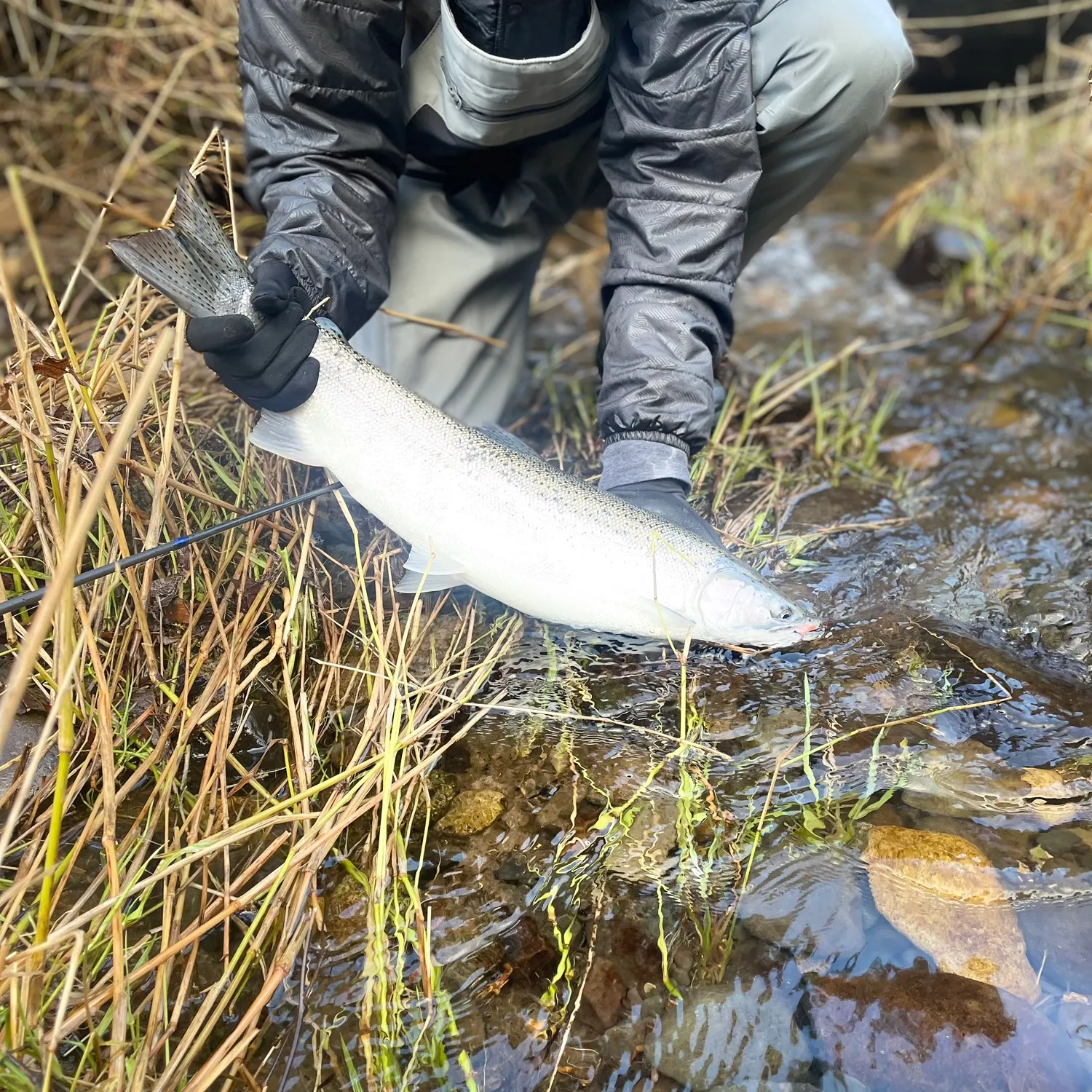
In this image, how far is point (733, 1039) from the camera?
166cm

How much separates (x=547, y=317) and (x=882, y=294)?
199 centimetres

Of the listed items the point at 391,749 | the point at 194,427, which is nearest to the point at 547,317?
the point at 194,427

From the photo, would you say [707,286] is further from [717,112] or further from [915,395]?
[915,395]

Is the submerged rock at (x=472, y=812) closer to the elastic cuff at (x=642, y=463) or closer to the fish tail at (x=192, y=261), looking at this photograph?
the elastic cuff at (x=642, y=463)

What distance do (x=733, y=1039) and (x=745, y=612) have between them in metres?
0.91

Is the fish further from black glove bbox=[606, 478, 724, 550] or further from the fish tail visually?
black glove bbox=[606, 478, 724, 550]

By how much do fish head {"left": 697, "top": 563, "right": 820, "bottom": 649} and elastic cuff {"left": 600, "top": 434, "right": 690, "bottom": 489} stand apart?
449mm

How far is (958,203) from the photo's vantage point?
5402 millimetres

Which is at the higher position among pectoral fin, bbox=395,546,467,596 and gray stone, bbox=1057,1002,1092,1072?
pectoral fin, bbox=395,546,467,596

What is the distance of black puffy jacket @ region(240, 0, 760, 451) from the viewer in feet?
8.33

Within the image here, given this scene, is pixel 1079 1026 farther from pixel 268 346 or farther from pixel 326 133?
pixel 326 133

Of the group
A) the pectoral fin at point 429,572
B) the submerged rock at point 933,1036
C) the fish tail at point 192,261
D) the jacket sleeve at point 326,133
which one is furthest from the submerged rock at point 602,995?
the jacket sleeve at point 326,133

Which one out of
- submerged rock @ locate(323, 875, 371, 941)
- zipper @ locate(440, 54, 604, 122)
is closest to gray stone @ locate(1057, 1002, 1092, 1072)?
submerged rock @ locate(323, 875, 371, 941)

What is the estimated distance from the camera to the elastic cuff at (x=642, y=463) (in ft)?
8.30
